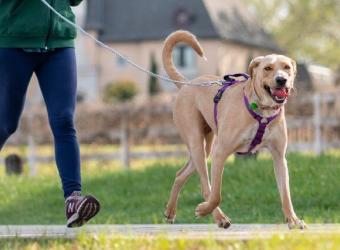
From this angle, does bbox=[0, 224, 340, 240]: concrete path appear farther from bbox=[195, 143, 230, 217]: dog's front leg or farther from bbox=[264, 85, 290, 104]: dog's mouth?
bbox=[264, 85, 290, 104]: dog's mouth

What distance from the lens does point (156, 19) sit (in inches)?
2169

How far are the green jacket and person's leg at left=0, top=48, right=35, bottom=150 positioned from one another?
0.28 feet

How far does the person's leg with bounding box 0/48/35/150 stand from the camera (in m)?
6.51

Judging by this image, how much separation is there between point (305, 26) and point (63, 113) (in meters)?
52.3

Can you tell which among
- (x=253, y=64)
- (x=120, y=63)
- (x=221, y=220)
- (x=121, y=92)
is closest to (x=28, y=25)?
(x=253, y=64)

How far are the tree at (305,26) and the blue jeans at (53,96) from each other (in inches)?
1984

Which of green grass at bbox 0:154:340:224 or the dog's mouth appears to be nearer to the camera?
the dog's mouth

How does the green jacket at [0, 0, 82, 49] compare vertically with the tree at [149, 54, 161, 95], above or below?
above

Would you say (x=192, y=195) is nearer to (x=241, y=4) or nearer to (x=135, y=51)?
(x=135, y=51)

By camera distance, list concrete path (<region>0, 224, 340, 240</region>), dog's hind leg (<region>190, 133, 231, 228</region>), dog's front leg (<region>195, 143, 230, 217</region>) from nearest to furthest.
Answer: concrete path (<region>0, 224, 340, 240</region>) < dog's front leg (<region>195, 143, 230, 217</region>) < dog's hind leg (<region>190, 133, 231, 228</region>)

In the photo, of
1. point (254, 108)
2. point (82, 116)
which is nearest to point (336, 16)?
point (82, 116)

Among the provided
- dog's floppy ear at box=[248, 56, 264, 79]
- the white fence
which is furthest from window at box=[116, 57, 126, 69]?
dog's floppy ear at box=[248, 56, 264, 79]

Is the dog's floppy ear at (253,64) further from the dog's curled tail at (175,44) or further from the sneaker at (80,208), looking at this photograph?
the sneaker at (80,208)

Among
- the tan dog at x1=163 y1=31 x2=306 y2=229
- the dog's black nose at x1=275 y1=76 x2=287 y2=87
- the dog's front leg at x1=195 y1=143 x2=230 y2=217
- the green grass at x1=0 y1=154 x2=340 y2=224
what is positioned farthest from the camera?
the green grass at x1=0 y1=154 x2=340 y2=224
